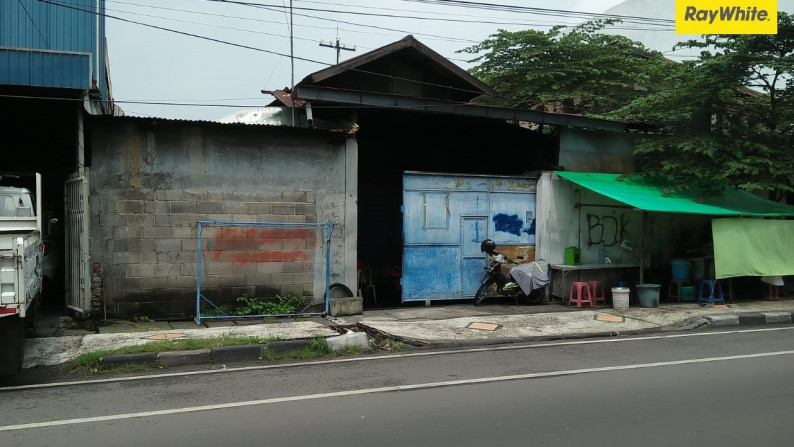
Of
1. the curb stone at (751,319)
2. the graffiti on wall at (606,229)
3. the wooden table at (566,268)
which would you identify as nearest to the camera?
the curb stone at (751,319)

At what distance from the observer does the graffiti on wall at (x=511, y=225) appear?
1277 centimetres

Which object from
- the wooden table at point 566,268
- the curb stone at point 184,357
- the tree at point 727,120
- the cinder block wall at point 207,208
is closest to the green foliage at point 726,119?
the tree at point 727,120

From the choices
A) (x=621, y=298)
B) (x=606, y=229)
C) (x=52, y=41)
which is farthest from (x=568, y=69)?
(x=52, y=41)

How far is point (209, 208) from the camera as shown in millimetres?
10484

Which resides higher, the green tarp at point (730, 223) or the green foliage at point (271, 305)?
the green tarp at point (730, 223)

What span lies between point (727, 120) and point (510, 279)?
691 centimetres

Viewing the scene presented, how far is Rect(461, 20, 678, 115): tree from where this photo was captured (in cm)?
2186

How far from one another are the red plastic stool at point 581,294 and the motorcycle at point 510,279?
66 centimetres

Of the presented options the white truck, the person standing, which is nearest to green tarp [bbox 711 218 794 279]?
the person standing

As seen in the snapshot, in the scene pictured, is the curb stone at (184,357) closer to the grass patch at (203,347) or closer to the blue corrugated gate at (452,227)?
the grass patch at (203,347)

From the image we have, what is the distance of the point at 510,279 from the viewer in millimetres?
12484

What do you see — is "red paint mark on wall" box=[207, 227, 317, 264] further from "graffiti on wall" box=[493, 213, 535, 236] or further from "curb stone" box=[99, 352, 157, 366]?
"graffiti on wall" box=[493, 213, 535, 236]

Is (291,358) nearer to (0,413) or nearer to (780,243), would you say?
(0,413)

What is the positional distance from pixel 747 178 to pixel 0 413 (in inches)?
551
